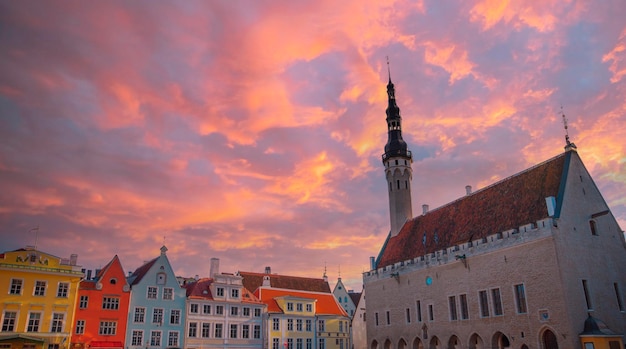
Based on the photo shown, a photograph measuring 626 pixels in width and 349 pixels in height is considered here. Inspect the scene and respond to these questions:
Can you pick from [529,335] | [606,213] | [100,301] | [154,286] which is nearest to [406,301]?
[529,335]

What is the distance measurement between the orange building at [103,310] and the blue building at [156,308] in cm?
83

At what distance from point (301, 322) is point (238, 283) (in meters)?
8.76

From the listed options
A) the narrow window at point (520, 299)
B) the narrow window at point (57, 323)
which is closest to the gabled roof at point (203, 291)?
the narrow window at point (57, 323)

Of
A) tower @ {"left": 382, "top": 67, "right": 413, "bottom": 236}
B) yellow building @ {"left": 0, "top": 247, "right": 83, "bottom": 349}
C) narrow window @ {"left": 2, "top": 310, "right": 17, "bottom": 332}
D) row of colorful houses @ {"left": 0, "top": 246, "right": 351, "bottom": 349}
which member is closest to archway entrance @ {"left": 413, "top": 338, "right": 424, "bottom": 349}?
tower @ {"left": 382, "top": 67, "right": 413, "bottom": 236}

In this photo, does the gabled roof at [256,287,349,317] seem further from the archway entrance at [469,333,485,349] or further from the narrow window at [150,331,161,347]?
the archway entrance at [469,333,485,349]

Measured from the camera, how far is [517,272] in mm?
33531

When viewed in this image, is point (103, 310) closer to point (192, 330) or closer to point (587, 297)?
point (192, 330)

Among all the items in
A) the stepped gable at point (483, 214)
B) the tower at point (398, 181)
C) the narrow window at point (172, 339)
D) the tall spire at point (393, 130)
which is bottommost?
the narrow window at point (172, 339)

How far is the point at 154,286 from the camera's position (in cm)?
4428

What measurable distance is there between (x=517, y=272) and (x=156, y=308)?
30.1 meters

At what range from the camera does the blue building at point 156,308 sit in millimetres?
42250

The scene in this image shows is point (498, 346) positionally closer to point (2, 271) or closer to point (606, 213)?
point (606, 213)

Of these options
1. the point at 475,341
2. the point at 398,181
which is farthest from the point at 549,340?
the point at 398,181

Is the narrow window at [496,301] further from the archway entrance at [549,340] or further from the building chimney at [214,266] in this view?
the building chimney at [214,266]
